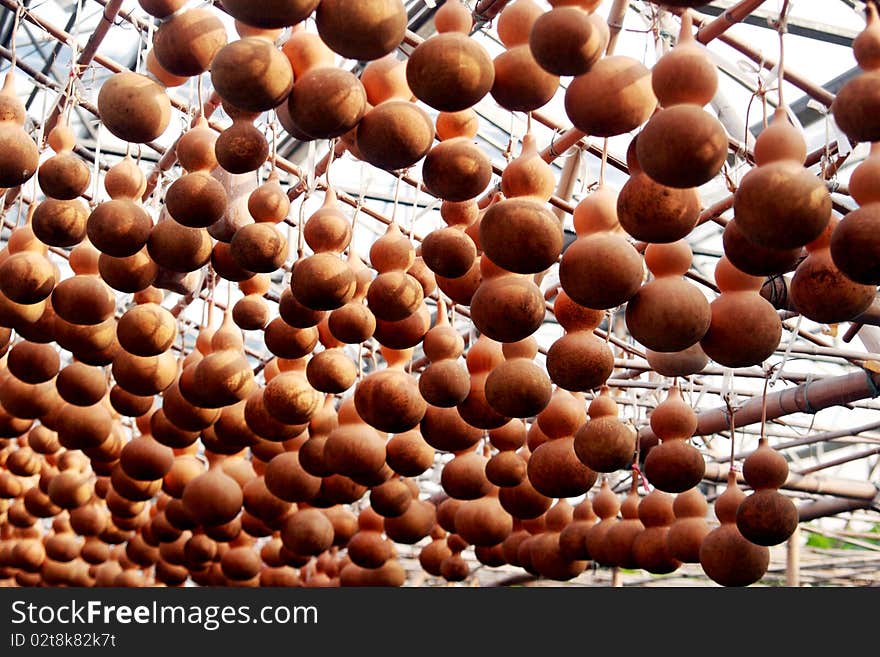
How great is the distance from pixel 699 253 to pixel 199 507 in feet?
13.0

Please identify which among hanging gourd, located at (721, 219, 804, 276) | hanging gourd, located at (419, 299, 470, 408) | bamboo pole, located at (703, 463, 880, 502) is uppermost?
bamboo pole, located at (703, 463, 880, 502)

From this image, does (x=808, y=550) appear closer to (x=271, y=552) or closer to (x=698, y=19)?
(x=271, y=552)

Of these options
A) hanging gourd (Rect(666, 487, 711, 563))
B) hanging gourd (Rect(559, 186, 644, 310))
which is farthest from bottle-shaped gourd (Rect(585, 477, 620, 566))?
hanging gourd (Rect(559, 186, 644, 310))

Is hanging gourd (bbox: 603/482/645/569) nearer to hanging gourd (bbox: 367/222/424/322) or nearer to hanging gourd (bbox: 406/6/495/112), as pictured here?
hanging gourd (bbox: 367/222/424/322)

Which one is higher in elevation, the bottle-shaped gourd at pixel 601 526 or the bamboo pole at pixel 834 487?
the bamboo pole at pixel 834 487

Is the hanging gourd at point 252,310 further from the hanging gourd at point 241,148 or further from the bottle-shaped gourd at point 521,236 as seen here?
the bottle-shaped gourd at point 521,236

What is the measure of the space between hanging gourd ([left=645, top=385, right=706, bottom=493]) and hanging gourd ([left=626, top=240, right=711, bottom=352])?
0.80 metres

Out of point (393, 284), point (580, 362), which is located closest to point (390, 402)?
point (393, 284)

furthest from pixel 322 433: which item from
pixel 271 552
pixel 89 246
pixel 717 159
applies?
pixel 271 552

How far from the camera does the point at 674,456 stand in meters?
2.30

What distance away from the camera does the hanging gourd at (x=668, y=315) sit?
149 centimetres

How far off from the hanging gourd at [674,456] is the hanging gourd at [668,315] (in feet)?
2.64

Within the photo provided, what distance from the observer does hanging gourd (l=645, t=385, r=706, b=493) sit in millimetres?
2285

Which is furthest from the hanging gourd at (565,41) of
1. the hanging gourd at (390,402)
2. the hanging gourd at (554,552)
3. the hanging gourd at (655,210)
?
the hanging gourd at (554,552)
